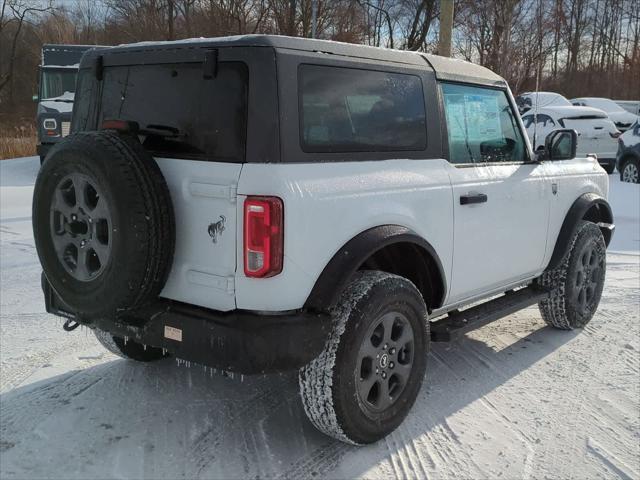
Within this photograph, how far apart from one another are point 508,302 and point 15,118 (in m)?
40.3

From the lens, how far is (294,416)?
11.6 ft

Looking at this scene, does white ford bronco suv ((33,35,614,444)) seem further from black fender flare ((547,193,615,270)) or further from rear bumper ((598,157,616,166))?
rear bumper ((598,157,616,166))

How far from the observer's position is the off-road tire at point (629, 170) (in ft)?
44.2

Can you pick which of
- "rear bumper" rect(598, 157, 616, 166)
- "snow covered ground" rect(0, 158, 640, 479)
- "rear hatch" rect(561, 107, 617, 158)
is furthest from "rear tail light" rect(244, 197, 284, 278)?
Answer: "rear bumper" rect(598, 157, 616, 166)

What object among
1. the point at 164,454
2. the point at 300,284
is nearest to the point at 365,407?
the point at 300,284

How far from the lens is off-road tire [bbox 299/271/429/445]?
299cm

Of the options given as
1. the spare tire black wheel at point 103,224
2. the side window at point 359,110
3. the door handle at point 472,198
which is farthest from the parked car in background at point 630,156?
the spare tire black wheel at point 103,224

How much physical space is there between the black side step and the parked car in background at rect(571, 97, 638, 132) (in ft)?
59.5

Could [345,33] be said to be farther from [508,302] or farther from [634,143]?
[508,302]

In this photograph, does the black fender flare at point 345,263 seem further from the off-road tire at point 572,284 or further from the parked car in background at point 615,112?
the parked car in background at point 615,112

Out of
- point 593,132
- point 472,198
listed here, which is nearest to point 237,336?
point 472,198

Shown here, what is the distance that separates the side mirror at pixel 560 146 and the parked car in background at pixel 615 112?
17.7 meters

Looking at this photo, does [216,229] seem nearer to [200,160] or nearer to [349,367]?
[200,160]

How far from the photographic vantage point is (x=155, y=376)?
401 centimetres
